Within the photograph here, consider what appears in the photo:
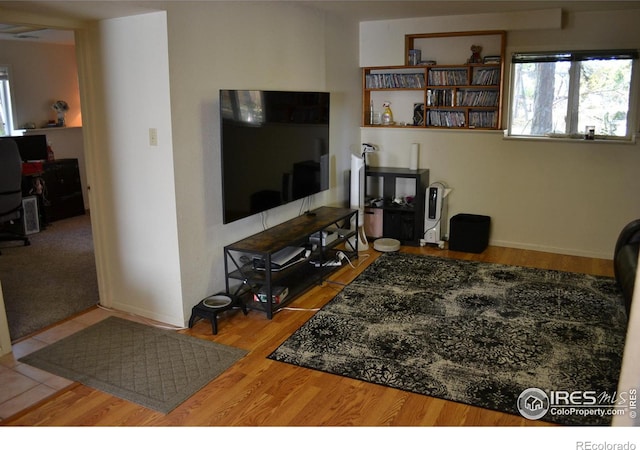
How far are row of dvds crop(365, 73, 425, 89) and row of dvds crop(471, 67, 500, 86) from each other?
514 millimetres

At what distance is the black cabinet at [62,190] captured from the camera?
633cm

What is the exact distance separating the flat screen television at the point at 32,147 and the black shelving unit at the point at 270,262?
3.73 metres

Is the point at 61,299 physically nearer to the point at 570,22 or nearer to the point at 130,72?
the point at 130,72

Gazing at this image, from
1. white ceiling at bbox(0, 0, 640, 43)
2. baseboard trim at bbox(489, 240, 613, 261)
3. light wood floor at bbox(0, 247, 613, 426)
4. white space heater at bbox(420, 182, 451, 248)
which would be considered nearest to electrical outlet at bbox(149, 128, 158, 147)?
white ceiling at bbox(0, 0, 640, 43)

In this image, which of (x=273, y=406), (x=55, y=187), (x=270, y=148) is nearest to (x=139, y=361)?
(x=273, y=406)

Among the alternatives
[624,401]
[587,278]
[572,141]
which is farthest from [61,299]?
[572,141]

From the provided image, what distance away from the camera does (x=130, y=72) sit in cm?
331

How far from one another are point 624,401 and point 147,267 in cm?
301

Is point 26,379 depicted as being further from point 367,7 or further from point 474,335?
point 367,7

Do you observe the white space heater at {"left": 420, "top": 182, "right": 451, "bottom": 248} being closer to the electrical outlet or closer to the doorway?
the electrical outlet

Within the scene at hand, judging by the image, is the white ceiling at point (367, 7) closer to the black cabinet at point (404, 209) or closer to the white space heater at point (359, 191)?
the white space heater at point (359, 191)

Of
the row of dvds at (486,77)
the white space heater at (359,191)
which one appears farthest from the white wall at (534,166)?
the white space heater at (359,191)

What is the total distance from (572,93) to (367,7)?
204 centimetres

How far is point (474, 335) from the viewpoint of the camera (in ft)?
10.9
